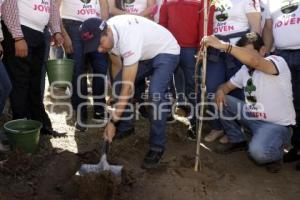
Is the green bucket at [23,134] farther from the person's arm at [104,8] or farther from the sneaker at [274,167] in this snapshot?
the sneaker at [274,167]

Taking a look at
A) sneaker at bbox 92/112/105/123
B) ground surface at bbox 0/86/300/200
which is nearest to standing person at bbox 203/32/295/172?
ground surface at bbox 0/86/300/200

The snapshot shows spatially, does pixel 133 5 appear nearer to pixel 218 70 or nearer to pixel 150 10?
pixel 150 10

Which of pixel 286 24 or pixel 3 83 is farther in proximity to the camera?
pixel 286 24

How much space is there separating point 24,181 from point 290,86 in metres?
2.80

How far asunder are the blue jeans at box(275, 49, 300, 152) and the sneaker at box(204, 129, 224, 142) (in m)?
0.88

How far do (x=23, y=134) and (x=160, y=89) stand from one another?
4.76 ft

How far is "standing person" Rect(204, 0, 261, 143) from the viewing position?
4523 millimetres

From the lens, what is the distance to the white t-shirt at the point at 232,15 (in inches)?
178

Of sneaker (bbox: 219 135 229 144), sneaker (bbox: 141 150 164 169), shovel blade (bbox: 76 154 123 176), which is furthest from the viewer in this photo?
sneaker (bbox: 219 135 229 144)

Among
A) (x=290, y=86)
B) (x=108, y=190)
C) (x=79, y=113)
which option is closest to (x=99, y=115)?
(x=79, y=113)

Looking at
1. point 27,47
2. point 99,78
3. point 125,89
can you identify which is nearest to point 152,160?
point 125,89

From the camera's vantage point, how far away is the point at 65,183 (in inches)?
150

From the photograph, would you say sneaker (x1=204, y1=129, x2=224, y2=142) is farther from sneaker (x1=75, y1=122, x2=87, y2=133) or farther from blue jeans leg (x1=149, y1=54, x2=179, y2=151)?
sneaker (x1=75, y1=122, x2=87, y2=133)

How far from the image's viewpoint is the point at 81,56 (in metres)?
5.05
